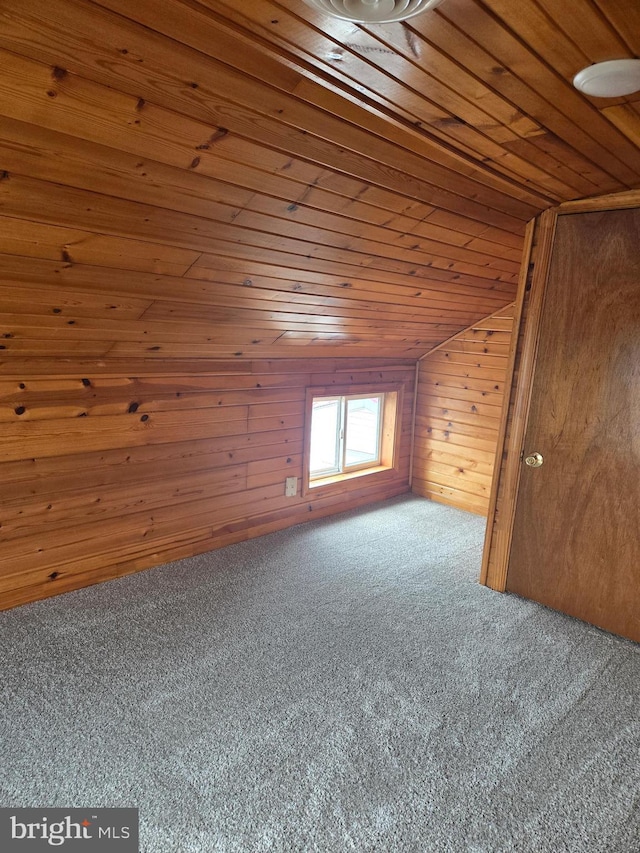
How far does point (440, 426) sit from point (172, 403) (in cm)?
223

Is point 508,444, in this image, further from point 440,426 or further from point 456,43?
point 456,43

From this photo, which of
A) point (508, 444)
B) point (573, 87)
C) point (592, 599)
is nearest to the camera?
point (573, 87)

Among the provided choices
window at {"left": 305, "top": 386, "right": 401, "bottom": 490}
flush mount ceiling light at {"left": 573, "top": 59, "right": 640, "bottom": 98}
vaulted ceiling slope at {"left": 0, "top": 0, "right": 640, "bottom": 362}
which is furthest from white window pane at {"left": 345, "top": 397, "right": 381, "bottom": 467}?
flush mount ceiling light at {"left": 573, "top": 59, "right": 640, "bottom": 98}

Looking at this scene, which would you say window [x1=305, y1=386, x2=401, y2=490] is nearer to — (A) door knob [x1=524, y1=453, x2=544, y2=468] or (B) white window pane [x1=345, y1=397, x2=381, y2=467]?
(B) white window pane [x1=345, y1=397, x2=381, y2=467]

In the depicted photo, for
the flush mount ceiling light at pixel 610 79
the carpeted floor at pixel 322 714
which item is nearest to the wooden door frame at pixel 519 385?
the carpeted floor at pixel 322 714

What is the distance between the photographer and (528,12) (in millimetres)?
1063

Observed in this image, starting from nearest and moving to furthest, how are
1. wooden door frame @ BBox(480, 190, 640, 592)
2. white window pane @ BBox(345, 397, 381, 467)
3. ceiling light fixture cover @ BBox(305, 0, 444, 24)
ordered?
ceiling light fixture cover @ BBox(305, 0, 444, 24)
wooden door frame @ BBox(480, 190, 640, 592)
white window pane @ BBox(345, 397, 381, 467)

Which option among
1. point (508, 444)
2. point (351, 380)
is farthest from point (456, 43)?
point (351, 380)

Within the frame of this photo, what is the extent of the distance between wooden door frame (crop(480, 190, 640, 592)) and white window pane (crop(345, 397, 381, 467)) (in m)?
1.61

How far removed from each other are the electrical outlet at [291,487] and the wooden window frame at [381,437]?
68mm

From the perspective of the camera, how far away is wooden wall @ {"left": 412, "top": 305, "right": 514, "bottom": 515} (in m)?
3.94

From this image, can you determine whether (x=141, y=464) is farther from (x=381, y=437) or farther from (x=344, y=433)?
(x=381, y=437)

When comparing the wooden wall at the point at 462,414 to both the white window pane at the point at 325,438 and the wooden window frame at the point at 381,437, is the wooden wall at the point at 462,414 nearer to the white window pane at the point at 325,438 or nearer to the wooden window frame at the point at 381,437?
the wooden window frame at the point at 381,437

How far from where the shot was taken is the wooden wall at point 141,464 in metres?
2.45
